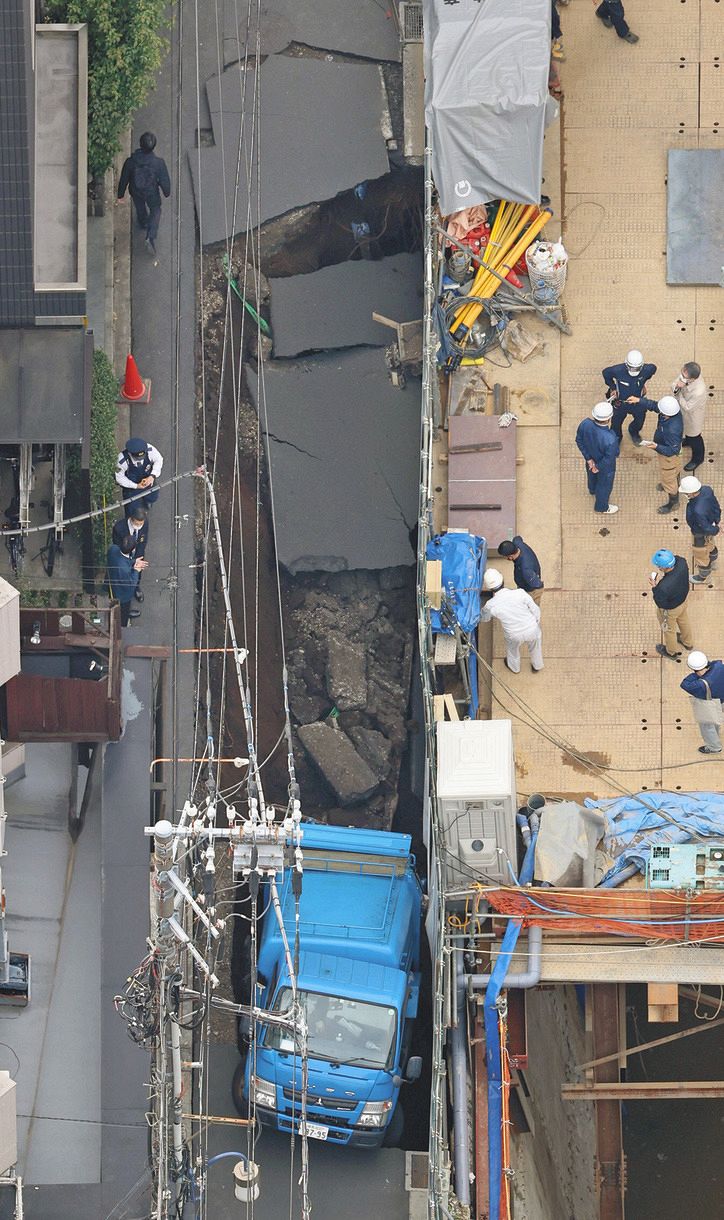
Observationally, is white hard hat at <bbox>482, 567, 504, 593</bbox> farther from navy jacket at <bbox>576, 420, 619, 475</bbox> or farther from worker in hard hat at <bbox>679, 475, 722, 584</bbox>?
worker in hard hat at <bbox>679, 475, 722, 584</bbox>

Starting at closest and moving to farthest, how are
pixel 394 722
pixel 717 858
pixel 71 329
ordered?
pixel 717 858 < pixel 71 329 < pixel 394 722

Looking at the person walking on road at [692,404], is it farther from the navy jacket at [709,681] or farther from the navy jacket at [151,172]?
the navy jacket at [151,172]

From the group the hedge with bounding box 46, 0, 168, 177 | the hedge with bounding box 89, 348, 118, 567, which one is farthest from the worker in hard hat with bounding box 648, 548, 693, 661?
the hedge with bounding box 46, 0, 168, 177

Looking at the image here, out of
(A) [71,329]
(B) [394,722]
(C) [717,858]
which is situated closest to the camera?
(C) [717,858]

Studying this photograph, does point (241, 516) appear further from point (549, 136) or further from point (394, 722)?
point (549, 136)

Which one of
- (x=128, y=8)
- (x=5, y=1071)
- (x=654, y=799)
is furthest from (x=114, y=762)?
(x=128, y=8)
